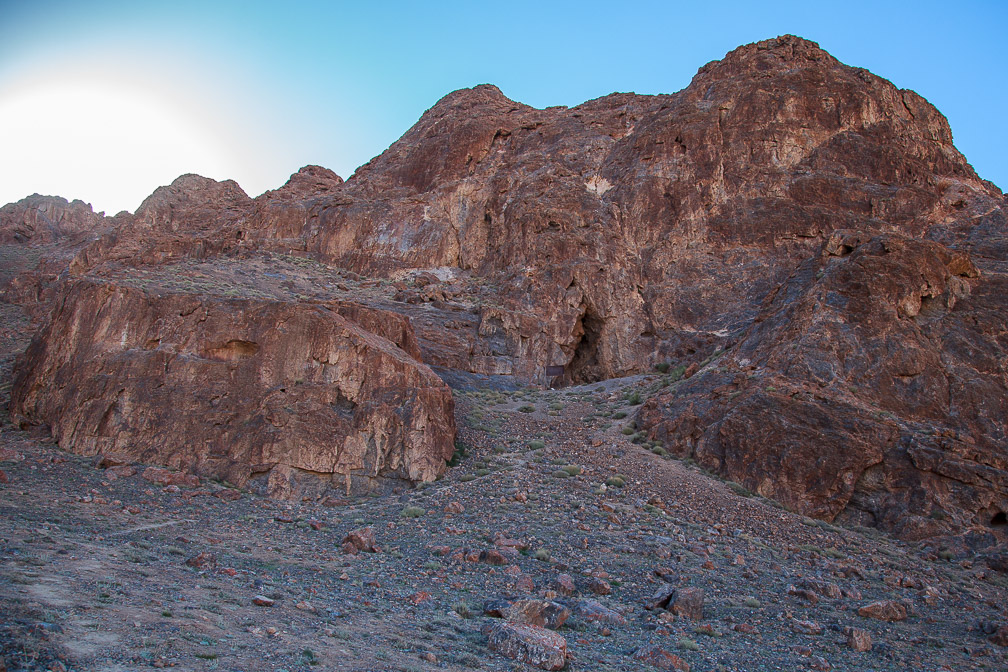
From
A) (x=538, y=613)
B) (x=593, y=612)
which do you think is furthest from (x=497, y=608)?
(x=593, y=612)

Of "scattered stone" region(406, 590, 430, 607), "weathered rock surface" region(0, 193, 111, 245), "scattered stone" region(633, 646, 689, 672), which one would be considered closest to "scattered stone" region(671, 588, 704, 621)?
"scattered stone" region(633, 646, 689, 672)

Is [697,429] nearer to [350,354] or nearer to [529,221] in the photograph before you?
[350,354]

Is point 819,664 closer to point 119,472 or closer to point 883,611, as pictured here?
point 883,611

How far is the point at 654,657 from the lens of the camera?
8.34 metres

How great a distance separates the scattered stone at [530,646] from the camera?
7.63m

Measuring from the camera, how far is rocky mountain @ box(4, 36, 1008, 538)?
56.7 feet

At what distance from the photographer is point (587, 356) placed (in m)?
38.0

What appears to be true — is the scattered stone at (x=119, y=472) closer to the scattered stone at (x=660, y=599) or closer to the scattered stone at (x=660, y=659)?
the scattered stone at (x=660, y=599)

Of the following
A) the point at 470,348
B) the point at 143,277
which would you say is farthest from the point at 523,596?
the point at 470,348

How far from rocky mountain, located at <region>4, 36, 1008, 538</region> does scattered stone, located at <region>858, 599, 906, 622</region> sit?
5511 mm

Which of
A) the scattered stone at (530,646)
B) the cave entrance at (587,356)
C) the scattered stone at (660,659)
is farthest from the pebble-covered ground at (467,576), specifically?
the cave entrance at (587,356)

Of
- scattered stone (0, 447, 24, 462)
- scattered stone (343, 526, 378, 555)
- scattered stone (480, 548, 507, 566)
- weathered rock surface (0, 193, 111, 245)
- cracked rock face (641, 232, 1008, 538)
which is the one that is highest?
weathered rock surface (0, 193, 111, 245)

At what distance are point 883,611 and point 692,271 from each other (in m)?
28.5

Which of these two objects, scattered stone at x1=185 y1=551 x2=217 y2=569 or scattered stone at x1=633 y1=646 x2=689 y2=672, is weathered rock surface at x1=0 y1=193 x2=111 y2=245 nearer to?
scattered stone at x1=185 y1=551 x2=217 y2=569
